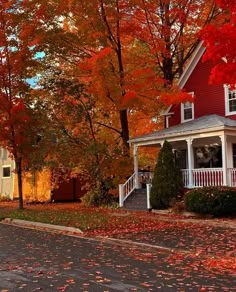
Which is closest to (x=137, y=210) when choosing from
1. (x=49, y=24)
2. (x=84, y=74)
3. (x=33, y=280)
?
(x=84, y=74)

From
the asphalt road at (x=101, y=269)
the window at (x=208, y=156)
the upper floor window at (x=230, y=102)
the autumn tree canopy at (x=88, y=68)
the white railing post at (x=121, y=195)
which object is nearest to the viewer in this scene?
the asphalt road at (x=101, y=269)

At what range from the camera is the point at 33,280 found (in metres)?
8.23

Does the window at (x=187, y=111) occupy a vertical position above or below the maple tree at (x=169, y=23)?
below

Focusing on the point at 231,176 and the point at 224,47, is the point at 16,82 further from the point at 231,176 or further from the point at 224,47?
the point at 224,47

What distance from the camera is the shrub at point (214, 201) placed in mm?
18328

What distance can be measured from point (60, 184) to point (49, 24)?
552 inches

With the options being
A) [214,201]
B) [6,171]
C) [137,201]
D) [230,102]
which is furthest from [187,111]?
[6,171]

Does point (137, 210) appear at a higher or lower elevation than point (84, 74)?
lower

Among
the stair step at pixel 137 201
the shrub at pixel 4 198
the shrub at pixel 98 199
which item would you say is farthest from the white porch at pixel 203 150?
the shrub at pixel 4 198

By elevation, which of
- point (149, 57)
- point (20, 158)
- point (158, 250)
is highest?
point (149, 57)

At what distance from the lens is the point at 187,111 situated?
26484 mm

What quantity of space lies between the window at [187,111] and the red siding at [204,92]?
0.44m

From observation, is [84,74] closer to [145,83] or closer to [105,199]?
[145,83]

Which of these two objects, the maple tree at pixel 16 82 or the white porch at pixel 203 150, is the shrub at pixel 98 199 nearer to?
the white porch at pixel 203 150
